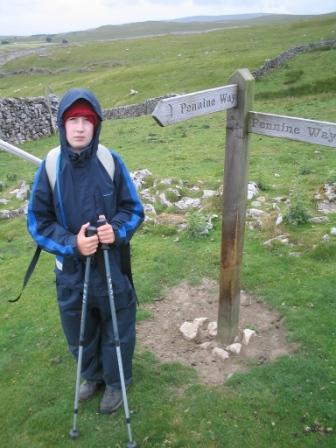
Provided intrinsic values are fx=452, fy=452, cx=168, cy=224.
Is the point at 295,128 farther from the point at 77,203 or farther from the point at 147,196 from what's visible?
the point at 147,196

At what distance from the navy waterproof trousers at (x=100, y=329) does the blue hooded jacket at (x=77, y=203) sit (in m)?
0.21

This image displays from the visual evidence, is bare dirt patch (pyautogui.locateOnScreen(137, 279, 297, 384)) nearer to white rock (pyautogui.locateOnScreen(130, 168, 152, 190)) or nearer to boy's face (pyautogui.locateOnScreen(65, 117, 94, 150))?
boy's face (pyautogui.locateOnScreen(65, 117, 94, 150))

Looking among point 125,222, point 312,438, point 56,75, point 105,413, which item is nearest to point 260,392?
point 312,438

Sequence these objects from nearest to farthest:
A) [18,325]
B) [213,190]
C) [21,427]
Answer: [21,427] → [18,325] → [213,190]

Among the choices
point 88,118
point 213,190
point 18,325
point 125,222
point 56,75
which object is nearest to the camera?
point 88,118

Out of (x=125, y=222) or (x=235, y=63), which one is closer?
(x=125, y=222)

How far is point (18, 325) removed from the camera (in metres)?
7.46

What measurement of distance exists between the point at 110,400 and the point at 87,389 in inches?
16.9

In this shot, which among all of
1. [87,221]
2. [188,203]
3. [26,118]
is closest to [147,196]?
[188,203]

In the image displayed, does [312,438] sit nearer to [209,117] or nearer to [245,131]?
[245,131]

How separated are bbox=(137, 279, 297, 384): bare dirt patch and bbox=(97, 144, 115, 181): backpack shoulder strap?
301 cm

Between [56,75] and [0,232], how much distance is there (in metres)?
73.4

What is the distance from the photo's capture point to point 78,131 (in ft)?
14.8

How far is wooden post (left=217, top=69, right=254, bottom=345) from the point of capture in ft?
18.1
